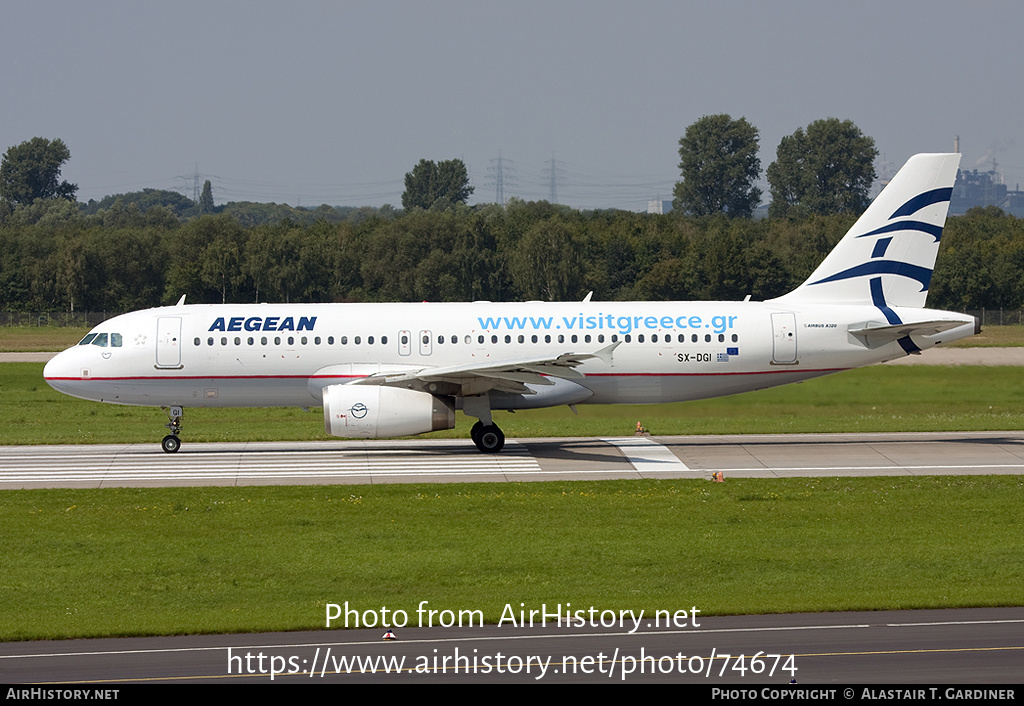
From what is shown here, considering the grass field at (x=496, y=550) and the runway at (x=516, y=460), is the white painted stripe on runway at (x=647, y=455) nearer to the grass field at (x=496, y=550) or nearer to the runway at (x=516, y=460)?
the runway at (x=516, y=460)

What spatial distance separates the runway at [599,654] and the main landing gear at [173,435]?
18.5 metres

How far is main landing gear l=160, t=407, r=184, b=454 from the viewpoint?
33750 millimetres

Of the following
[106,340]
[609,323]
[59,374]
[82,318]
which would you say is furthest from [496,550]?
[82,318]

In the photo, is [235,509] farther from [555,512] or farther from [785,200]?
[785,200]

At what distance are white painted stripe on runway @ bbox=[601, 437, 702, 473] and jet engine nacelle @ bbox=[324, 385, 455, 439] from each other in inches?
208

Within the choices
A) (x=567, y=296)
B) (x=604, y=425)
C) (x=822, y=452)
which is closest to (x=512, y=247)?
(x=567, y=296)

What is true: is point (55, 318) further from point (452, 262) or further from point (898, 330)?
point (898, 330)

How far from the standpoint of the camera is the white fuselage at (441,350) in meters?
33.1

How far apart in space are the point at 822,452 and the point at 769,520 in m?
9.65

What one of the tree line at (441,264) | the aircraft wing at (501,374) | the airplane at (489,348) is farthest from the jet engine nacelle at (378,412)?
the tree line at (441,264)

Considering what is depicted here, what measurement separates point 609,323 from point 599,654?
1980 cm

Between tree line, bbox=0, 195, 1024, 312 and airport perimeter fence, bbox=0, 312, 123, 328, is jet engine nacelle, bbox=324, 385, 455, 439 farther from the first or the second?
airport perimeter fence, bbox=0, 312, 123, 328

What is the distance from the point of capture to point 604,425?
3928 centimetres

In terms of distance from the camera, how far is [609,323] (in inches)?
1323
